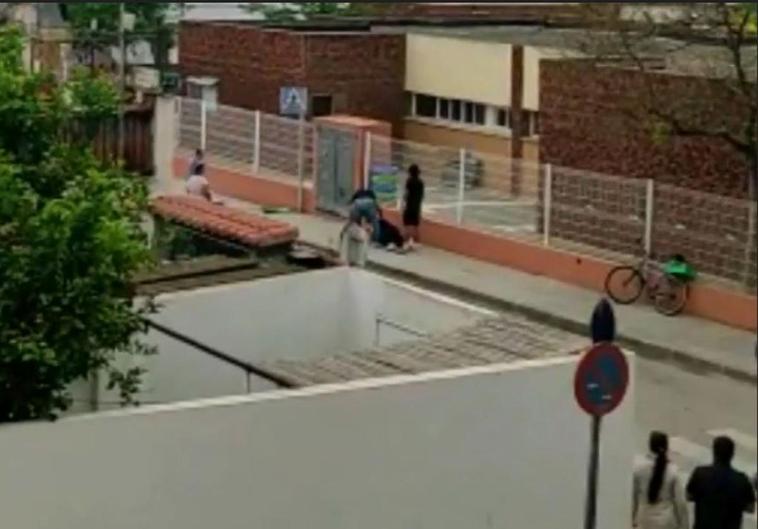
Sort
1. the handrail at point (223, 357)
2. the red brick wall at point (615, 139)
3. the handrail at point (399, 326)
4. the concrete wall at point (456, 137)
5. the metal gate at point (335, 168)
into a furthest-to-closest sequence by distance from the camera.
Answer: the concrete wall at point (456, 137) < the metal gate at point (335, 168) < the red brick wall at point (615, 139) < the handrail at point (399, 326) < the handrail at point (223, 357)

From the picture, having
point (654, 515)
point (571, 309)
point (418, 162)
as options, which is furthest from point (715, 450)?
point (418, 162)

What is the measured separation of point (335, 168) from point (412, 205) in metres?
2.71

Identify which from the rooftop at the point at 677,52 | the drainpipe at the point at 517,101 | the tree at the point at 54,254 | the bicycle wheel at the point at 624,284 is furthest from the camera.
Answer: the drainpipe at the point at 517,101

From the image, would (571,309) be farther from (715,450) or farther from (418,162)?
(715,450)

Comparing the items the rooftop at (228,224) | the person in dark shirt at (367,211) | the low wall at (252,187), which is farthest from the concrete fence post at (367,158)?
the rooftop at (228,224)

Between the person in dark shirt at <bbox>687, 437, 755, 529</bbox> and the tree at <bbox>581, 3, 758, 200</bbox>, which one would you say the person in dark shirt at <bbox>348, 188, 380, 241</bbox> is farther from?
the person in dark shirt at <bbox>687, 437, 755, 529</bbox>

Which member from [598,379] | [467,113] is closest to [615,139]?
[467,113]

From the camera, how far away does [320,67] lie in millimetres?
32438

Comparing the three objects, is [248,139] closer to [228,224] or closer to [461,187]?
[461,187]

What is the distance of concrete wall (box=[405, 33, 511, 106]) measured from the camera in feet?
100

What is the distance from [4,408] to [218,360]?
3001 millimetres

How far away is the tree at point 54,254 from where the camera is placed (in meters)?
7.18

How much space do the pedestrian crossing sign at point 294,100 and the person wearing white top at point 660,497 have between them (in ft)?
76.3

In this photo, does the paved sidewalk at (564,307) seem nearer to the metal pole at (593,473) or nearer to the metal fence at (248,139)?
the metal fence at (248,139)
